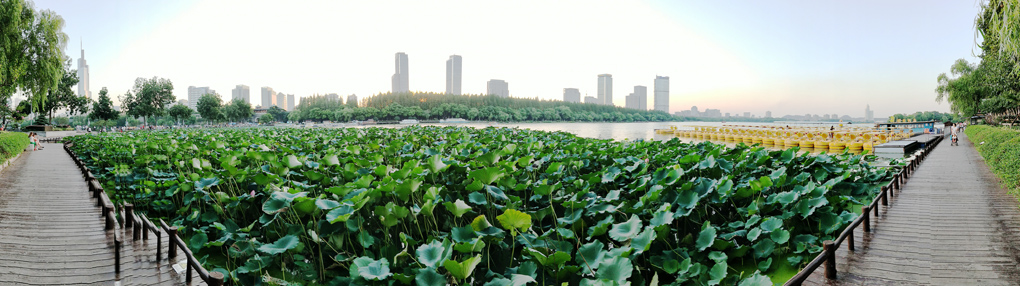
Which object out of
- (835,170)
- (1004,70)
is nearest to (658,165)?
(835,170)

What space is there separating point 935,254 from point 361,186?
514cm

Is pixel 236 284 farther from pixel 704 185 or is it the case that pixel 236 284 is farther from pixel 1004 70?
pixel 1004 70

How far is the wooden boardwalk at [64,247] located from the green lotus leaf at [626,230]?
3.14 m

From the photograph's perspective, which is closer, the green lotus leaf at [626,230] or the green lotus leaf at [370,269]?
the green lotus leaf at [370,269]

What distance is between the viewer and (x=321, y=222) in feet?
12.6

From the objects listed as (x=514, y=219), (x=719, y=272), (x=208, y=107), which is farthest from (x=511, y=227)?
(x=208, y=107)

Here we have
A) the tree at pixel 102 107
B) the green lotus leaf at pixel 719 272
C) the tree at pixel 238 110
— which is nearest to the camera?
the green lotus leaf at pixel 719 272

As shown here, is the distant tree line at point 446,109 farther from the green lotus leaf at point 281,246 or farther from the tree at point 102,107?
the green lotus leaf at point 281,246

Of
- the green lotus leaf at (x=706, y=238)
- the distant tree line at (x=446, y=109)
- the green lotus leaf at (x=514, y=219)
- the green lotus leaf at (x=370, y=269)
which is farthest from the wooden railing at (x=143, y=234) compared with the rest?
the distant tree line at (x=446, y=109)

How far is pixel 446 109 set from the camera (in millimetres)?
96750

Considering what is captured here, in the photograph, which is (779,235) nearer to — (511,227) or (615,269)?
(615,269)

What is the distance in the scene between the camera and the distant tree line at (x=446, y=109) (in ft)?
297

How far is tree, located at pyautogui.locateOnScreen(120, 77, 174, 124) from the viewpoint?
134 feet

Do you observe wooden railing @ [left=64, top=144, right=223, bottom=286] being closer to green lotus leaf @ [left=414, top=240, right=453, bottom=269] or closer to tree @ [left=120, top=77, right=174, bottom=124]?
green lotus leaf @ [left=414, top=240, right=453, bottom=269]
